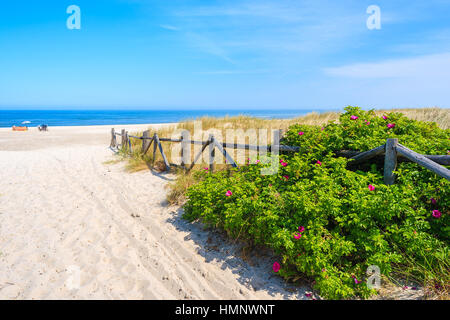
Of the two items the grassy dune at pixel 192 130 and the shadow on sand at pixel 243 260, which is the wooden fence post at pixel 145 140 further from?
the shadow on sand at pixel 243 260

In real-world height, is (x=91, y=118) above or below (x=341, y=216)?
above

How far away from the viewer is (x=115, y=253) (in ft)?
13.0

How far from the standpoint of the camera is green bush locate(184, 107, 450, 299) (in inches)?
115

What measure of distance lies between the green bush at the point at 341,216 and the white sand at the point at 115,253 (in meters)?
0.45

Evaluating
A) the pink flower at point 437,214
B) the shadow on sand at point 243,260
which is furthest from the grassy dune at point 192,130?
the pink flower at point 437,214

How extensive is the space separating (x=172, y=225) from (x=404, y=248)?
3645mm

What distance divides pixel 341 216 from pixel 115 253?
3317mm

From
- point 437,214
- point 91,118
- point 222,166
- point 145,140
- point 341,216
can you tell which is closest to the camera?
point 437,214

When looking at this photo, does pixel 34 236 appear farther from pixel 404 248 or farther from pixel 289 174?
pixel 404 248

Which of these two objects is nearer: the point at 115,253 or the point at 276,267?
the point at 276,267

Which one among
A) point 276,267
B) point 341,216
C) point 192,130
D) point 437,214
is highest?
point 192,130

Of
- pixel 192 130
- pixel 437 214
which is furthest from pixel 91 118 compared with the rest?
pixel 437 214

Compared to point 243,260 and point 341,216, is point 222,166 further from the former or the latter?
point 341,216

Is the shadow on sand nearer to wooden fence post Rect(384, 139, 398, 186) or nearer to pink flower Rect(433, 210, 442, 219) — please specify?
pink flower Rect(433, 210, 442, 219)
